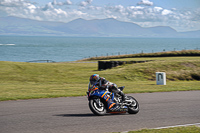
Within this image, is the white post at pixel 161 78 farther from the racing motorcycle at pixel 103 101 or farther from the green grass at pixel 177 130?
the green grass at pixel 177 130

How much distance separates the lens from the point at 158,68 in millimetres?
36875

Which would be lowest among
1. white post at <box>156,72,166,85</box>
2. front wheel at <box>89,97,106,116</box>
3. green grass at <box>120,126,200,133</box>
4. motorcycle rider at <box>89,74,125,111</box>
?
white post at <box>156,72,166,85</box>

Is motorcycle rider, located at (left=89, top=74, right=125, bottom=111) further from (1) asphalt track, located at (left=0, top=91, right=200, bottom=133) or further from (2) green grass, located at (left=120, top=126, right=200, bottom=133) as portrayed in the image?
(2) green grass, located at (left=120, top=126, right=200, bottom=133)

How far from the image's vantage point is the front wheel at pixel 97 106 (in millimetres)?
11359

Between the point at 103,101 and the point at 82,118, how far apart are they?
99cm

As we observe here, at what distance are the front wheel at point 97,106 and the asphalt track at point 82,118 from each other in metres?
0.22

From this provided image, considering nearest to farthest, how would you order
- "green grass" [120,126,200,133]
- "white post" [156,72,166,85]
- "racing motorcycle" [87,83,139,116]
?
"green grass" [120,126,200,133] < "racing motorcycle" [87,83,139,116] < "white post" [156,72,166,85]

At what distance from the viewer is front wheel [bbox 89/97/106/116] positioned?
11359 mm

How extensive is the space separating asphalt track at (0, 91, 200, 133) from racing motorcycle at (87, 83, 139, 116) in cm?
24

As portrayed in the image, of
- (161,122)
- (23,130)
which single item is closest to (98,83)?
(161,122)

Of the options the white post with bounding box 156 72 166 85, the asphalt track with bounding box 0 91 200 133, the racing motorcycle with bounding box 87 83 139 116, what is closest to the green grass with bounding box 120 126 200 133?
the asphalt track with bounding box 0 91 200 133

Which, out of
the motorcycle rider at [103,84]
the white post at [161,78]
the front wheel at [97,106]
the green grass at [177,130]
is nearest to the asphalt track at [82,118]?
the front wheel at [97,106]

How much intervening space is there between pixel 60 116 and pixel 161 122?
11.8 feet

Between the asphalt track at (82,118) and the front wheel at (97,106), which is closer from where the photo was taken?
the asphalt track at (82,118)
